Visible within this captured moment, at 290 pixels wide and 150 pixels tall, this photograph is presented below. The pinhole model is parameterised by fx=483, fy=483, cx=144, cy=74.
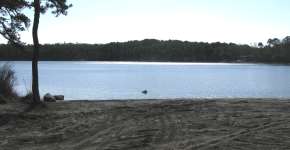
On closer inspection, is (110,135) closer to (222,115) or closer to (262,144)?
(262,144)

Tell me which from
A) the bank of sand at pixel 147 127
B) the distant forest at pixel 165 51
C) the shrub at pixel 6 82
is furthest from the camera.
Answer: the distant forest at pixel 165 51

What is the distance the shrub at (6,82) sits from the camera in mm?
17953

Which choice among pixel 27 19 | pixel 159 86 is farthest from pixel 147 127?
pixel 159 86

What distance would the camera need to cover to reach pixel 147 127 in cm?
1120

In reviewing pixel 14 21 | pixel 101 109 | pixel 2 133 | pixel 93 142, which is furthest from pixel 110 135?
pixel 14 21

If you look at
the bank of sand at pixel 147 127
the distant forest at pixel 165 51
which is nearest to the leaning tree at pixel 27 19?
the bank of sand at pixel 147 127

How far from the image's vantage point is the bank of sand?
9.27m

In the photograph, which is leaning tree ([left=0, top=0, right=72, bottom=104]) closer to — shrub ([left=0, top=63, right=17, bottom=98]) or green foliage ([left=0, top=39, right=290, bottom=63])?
shrub ([left=0, top=63, right=17, bottom=98])

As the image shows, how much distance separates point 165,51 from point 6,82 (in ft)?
500

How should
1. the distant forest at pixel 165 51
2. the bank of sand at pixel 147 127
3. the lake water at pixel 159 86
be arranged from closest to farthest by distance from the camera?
1. the bank of sand at pixel 147 127
2. the lake water at pixel 159 86
3. the distant forest at pixel 165 51

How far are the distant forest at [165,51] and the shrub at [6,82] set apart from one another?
465 feet

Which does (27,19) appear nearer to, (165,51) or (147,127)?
(147,127)

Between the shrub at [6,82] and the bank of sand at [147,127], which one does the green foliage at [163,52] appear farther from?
the bank of sand at [147,127]

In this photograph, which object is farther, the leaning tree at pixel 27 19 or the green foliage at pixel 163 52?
the green foliage at pixel 163 52
